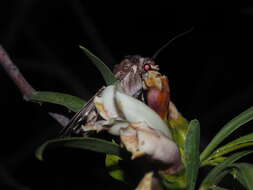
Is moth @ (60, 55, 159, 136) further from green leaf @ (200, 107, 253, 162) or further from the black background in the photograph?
the black background

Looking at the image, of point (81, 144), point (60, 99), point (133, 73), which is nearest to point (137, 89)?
point (133, 73)

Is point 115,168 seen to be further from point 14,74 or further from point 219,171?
point 14,74

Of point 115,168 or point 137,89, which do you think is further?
point 137,89

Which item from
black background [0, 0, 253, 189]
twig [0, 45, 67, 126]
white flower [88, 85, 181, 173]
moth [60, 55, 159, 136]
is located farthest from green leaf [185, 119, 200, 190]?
black background [0, 0, 253, 189]

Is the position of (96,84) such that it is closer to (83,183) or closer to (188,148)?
(83,183)

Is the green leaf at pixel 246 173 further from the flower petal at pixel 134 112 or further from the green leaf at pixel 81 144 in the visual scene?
the green leaf at pixel 81 144

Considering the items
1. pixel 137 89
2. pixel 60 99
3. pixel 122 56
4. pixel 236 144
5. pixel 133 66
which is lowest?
pixel 236 144
